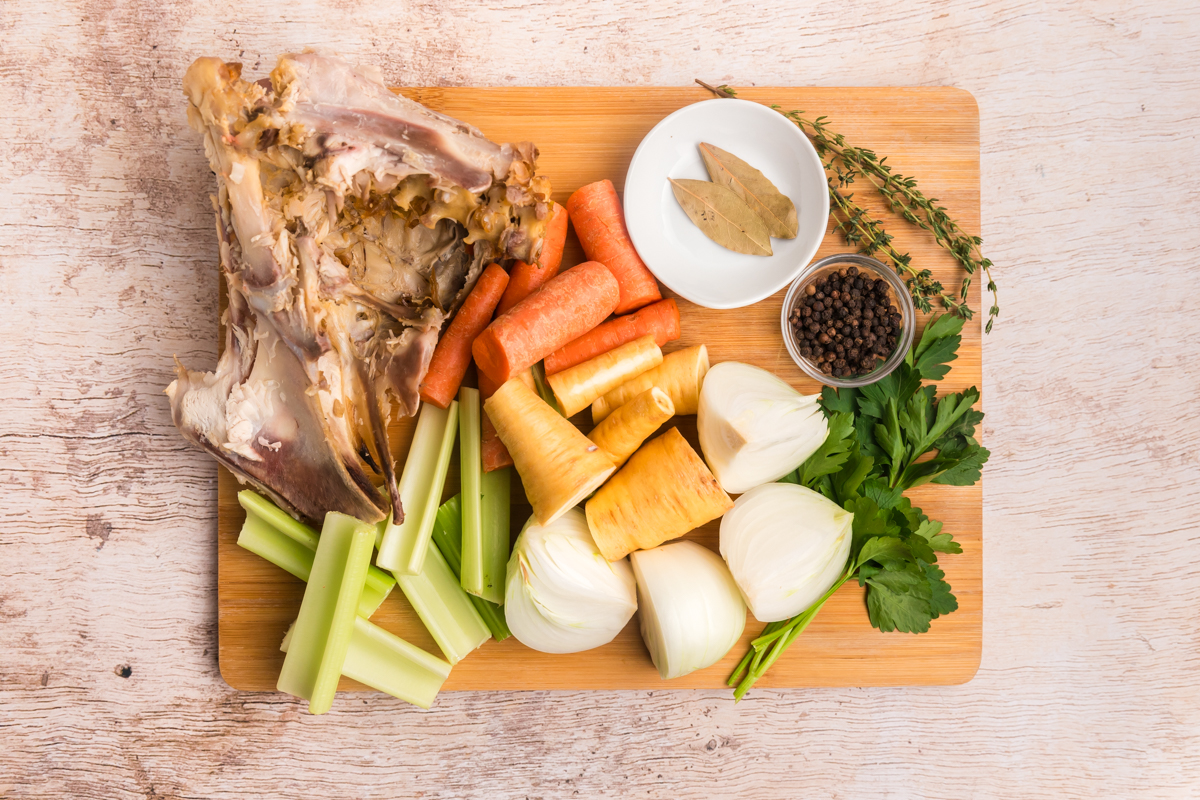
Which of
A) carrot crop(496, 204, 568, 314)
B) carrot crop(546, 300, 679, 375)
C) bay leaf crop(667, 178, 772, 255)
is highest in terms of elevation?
bay leaf crop(667, 178, 772, 255)

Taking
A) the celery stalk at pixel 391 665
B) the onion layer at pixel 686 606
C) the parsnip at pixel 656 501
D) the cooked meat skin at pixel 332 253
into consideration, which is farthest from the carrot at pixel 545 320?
the celery stalk at pixel 391 665

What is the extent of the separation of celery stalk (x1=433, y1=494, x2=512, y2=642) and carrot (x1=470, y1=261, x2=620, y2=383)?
0.41 m

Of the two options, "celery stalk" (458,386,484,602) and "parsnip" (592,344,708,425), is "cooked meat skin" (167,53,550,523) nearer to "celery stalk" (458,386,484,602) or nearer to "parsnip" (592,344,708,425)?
"celery stalk" (458,386,484,602)

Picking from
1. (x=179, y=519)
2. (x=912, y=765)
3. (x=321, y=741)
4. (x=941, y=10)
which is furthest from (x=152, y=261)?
(x=912, y=765)

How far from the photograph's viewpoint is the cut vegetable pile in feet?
5.88

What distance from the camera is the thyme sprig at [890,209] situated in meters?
2.03

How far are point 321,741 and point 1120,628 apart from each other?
2.51 meters

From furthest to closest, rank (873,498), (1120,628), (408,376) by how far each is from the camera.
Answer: (1120,628) < (873,498) < (408,376)

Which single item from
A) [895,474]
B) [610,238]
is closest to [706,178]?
[610,238]

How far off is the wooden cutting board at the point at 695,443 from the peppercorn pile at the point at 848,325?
0.11 m

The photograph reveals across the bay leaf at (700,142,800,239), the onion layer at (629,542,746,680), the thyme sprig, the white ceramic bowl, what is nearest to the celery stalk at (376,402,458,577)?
the onion layer at (629,542,746,680)

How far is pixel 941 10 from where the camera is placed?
7.18 ft

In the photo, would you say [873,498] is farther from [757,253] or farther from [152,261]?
[152,261]

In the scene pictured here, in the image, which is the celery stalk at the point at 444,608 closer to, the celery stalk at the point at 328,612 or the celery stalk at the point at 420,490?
the celery stalk at the point at 420,490
